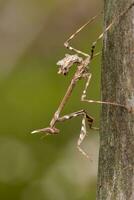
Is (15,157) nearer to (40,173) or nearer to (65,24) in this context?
(40,173)

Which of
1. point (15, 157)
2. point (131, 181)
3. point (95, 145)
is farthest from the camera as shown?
point (15, 157)

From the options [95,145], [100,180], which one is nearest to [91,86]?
[95,145]

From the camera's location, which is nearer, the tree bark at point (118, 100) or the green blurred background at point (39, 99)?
the tree bark at point (118, 100)

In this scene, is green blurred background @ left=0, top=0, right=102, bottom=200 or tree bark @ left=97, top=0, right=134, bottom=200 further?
green blurred background @ left=0, top=0, right=102, bottom=200
